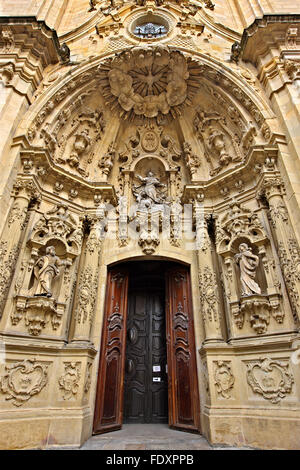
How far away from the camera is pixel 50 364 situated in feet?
14.6

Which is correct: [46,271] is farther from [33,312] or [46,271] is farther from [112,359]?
[112,359]

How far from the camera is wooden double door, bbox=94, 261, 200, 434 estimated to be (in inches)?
195

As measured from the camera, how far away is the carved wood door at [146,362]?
5.82 metres

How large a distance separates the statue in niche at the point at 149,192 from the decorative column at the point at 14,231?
2467 millimetres

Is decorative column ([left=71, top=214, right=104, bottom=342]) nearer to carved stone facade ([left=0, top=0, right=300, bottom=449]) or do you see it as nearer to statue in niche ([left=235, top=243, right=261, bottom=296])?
carved stone facade ([left=0, top=0, right=300, bottom=449])

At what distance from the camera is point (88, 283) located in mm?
5266

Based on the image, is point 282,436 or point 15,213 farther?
point 15,213

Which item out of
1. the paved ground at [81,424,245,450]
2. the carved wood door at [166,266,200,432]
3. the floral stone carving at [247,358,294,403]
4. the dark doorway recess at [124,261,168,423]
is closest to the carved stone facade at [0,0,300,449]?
the floral stone carving at [247,358,294,403]

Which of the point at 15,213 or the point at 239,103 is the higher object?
the point at 239,103

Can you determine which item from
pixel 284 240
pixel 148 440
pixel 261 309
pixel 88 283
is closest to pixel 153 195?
pixel 88 283

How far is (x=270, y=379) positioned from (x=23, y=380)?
3722mm

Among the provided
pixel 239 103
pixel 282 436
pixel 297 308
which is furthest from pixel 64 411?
pixel 239 103

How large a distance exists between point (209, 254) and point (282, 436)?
10.1 ft
